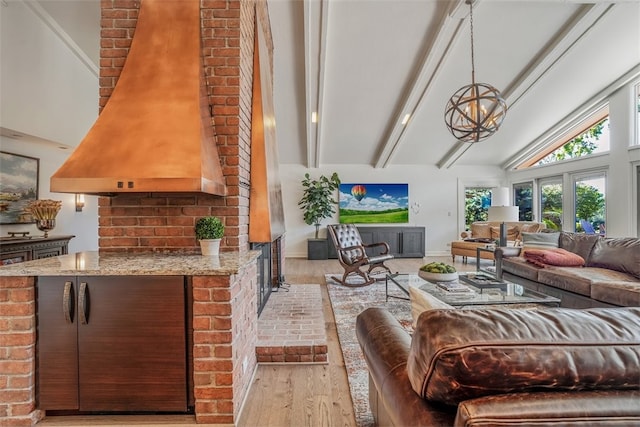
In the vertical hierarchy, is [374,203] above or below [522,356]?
above

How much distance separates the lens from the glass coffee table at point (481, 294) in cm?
252

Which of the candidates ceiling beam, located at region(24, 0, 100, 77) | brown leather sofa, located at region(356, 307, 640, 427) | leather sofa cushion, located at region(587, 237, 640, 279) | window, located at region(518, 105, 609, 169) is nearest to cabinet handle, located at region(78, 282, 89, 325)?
brown leather sofa, located at region(356, 307, 640, 427)

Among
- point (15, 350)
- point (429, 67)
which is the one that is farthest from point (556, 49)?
point (15, 350)

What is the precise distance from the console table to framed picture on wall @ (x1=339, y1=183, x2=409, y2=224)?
16.9ft

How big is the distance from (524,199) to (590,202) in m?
1.76

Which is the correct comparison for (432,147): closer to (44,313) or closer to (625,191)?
(625,191)

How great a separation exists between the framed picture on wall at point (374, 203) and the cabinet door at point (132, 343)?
5.96 metres

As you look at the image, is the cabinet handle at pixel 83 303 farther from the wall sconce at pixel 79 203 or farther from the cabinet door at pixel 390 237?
the cabinet door at pixel 390 237

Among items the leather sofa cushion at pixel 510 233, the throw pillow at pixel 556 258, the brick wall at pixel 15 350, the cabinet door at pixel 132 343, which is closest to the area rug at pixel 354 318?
the cabinet door at pixel 132 343

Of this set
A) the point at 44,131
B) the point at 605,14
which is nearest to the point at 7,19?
the point at 44,131

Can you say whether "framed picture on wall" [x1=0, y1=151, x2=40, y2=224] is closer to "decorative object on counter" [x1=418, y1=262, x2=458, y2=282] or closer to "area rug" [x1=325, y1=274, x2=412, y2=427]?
"area rug" [x1=325, y1=274, x2=412, y2=427]

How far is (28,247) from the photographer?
3.57m

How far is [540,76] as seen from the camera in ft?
15.3

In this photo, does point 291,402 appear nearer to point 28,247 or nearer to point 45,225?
point 28,247
